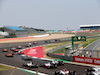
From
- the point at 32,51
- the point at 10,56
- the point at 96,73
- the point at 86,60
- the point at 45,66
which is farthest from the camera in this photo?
the point at 32,51

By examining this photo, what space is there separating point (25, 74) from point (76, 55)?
463 inches

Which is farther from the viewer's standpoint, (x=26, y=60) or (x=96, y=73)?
(x=26, y=60)

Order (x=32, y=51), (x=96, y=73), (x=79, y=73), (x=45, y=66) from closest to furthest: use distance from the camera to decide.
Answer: (x=96, y=73), (x=79, y=73), (x=45, y=66), (x=32, y=51)

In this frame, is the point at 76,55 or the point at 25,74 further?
the point at 76,55

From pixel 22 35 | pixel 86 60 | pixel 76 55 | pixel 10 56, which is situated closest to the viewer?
pixel 86 60

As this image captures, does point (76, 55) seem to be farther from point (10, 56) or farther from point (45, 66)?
point (10, 56)

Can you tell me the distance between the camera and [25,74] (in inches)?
726

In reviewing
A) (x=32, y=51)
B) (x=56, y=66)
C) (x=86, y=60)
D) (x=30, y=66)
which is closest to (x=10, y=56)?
(x=32, y=51)

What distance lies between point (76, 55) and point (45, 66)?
7.55 metres

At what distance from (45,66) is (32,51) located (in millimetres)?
12784

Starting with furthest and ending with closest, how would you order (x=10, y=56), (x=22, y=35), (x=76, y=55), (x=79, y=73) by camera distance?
(x=22, y=35) < (x=10, y=56) < (x=76, y=55) < (x=79, y=73)

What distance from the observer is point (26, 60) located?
27.5m

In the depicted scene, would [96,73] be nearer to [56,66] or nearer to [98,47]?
[56,66]

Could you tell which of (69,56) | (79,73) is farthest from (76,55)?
(79,73)
